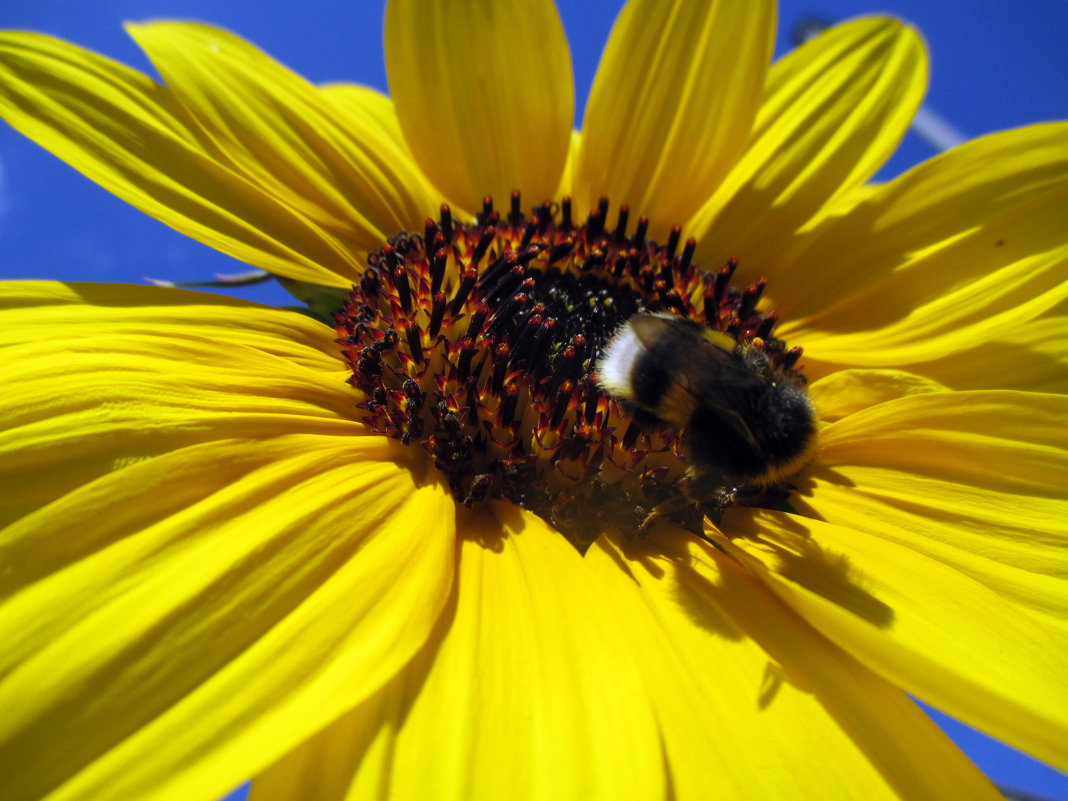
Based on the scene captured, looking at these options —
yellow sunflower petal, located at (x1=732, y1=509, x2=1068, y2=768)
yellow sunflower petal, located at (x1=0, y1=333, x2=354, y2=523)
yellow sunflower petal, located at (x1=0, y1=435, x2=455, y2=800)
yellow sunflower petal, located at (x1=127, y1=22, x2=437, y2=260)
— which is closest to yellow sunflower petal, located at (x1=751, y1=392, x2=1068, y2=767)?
yellow sunflower petal, located at (x1=732, y1=509, x2=1068, y2=768)

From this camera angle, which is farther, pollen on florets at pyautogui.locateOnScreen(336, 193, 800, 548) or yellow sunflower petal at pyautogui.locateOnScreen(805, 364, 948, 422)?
yellow sunflower petal at pyautogui.locateOnScreen(805, 364, 948, 422)

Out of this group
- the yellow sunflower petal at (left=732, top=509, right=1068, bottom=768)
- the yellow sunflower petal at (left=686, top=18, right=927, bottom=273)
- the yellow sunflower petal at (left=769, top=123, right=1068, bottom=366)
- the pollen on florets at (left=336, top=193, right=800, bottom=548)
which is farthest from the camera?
the yellow sunflower petal at (left=686, top=18, right=927, bottom=273)

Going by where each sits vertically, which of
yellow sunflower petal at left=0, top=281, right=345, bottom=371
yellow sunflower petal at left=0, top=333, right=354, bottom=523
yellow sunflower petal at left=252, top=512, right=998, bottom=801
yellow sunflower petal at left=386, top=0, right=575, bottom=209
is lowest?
yellow sunflower petal at left=252, top=512, right=998, bottom=801

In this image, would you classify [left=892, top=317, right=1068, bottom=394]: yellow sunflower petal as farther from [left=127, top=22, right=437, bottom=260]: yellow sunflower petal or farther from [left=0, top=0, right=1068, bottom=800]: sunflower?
[left=127, top=22, right=437, bottom=260]: yellow sunflower petal

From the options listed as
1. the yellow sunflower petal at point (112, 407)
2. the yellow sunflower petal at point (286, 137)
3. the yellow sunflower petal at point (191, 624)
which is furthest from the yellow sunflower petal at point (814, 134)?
the yellow sunflower petal at point (191, 624)

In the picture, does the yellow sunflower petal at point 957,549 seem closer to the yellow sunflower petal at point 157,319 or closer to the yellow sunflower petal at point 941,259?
the yellow sunflower petal at point 941,259

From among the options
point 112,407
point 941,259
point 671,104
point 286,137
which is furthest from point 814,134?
point 112,407

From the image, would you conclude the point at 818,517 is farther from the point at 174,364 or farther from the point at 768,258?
the point at 174,364
